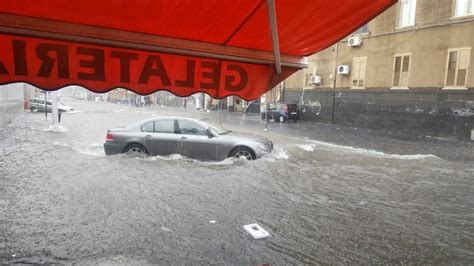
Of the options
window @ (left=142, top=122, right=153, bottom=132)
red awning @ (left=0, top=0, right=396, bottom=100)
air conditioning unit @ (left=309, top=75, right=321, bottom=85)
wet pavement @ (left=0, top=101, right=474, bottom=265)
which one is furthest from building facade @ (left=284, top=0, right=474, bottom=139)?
red awning @ (left=0, top=0, right=396, bottom=100)

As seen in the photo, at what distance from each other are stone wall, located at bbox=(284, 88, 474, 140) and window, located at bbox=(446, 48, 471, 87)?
1.51 feet

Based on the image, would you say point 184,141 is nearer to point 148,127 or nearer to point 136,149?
point 148,127

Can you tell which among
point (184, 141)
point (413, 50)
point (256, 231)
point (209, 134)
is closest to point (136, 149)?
point (184, 141)

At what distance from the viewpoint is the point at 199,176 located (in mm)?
8695

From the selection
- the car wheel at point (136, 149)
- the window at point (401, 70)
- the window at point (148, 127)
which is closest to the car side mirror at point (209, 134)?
the window at point (148, 127)

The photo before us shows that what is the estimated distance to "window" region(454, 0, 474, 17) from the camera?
603 inches

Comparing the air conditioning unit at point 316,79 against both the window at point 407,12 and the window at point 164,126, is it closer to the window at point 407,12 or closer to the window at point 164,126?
the window at point 407,12

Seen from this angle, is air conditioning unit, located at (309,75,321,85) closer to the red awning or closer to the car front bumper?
the car front bumper

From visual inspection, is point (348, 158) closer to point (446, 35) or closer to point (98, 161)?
point (98, 161)

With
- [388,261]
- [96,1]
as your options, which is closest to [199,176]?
[388,261]

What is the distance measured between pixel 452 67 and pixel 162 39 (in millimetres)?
17496

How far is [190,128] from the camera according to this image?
10156mm

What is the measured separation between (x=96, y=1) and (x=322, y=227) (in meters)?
4.79

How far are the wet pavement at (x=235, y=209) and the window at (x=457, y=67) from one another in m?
5.59
